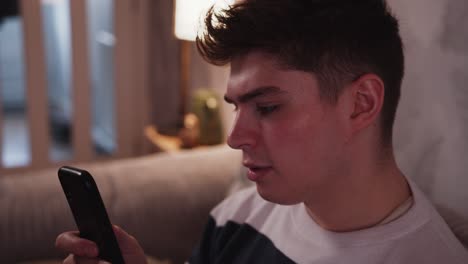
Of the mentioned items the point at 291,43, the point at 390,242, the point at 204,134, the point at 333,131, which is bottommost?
the point at 204,134

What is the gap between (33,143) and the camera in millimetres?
2816

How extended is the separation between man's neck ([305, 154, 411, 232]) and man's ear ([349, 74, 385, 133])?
0.28ft

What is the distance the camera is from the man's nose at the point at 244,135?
2.69 ft

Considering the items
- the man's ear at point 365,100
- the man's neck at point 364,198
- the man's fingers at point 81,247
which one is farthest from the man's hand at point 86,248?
the man's ear at point 365,100

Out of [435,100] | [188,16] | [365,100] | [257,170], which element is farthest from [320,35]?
[188,16]

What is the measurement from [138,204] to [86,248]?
55 cm

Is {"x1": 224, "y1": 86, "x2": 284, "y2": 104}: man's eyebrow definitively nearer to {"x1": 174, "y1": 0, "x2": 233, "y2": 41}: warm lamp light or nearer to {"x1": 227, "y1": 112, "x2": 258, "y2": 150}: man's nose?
{"x1": 227, "y1": 112, "x2": 258, "y2": 150}: man's nose

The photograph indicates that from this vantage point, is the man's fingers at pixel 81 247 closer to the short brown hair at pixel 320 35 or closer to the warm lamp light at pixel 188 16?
the short brown hair at pixel 320 35

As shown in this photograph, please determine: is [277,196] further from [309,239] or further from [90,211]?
[90,211]

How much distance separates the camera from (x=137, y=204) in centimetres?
138

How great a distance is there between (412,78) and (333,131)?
1.07 ft

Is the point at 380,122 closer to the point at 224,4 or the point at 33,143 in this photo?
the point at 224,4

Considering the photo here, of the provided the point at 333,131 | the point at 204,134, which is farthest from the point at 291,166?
the point at 204,134

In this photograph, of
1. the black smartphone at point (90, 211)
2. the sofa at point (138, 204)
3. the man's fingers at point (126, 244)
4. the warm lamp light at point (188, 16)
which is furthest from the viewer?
the warm lamp light at point (188, 16)
